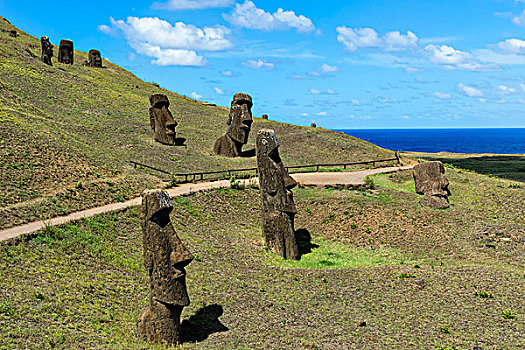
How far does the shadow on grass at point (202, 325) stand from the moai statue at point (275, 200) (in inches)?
290

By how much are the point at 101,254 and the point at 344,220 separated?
15883 millimetres

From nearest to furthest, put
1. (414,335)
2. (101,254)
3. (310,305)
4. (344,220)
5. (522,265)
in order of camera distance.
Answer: (414,335) < (310,305) < (101,254) < (522,265) < (344,220)

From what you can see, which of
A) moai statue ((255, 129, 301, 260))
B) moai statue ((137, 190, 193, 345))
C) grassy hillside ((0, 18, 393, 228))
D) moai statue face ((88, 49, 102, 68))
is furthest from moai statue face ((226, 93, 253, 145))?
moai statue face ((88, 49, 102, 68))

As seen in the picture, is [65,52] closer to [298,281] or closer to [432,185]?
[432,185]

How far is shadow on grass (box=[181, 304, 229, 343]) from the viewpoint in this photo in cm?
1579

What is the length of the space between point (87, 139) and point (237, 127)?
14436 millimetres

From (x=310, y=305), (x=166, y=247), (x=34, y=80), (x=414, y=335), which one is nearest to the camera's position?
(x=166, y=247)

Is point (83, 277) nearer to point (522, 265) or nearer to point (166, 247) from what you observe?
point (166, 247)

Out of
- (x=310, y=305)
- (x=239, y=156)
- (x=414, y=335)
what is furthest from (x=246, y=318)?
(x=239, y=156)

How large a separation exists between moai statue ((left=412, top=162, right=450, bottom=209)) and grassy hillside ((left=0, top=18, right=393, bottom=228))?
16043 mm

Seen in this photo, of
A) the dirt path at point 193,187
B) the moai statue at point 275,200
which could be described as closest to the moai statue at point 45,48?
the dirt path at point 193,187

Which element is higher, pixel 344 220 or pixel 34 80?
pixel 34 80

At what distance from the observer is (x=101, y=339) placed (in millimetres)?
14438

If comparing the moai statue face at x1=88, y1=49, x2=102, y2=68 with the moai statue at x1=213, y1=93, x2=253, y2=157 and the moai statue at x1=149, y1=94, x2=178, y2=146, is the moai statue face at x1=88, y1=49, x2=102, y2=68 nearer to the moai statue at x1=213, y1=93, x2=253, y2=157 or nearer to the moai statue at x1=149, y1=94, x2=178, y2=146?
the moai statue at x1=149, y1=94, x2=178, y2=146
